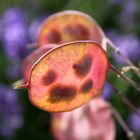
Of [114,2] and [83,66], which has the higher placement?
[83,66]

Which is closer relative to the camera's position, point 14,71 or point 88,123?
point 88,123

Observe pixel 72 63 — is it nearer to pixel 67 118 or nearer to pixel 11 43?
pixel 67 118

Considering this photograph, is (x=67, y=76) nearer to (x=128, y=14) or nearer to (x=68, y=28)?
(x=68, y=28)

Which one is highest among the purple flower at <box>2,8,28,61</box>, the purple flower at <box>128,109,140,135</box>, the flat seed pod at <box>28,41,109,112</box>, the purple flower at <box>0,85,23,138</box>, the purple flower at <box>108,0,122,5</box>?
the flat seed pod at <box>28,41,109,112</box>

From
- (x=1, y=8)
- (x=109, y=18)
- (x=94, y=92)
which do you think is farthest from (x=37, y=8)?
(x=94, y=92)

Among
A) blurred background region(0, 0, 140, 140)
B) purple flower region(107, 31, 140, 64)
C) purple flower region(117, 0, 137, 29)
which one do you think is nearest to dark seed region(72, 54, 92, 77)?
blurred background region(0, 0, 140, 140)

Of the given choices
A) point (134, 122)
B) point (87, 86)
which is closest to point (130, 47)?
point (134, 122)

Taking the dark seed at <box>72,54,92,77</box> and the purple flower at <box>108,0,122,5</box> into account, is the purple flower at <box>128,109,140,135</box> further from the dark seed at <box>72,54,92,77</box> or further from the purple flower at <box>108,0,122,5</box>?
the dark seed at <box>72,54,92,77</box>
